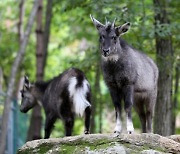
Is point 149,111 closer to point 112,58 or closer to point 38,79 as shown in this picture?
point 112,58

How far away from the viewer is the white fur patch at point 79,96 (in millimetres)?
9688

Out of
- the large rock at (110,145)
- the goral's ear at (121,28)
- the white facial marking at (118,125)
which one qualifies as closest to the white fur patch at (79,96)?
the white facial marking at (118,125)

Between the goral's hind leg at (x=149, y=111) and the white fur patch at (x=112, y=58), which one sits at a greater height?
the white fur patch at (x=112, y=58)

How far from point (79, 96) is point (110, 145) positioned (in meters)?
2.48

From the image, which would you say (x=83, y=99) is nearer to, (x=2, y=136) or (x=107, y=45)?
(x=107, y=45)

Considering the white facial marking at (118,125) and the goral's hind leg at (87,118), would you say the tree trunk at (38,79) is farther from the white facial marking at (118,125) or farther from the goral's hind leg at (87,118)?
the white facial marking at (118,125)

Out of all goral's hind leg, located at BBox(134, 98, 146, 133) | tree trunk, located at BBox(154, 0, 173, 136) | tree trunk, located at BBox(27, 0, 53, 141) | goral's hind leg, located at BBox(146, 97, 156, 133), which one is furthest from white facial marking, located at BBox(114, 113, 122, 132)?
tree trunk, located at BBox(27, 0, 53, 141)

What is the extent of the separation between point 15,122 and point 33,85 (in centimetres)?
487

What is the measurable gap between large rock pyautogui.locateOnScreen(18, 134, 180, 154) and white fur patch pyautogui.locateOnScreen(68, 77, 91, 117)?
6.17 feet

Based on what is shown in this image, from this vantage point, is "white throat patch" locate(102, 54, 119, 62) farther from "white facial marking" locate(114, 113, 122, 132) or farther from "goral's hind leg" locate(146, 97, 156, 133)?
"goral's hind leg" locate(146, 97, 156, 133)

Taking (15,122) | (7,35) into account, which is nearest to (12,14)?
(7,35)

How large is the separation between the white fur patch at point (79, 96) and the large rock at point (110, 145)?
1881 mm

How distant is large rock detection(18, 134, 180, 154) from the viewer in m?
7.32

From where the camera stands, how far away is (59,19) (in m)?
19.5
